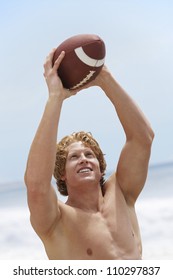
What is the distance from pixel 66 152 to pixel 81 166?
0.16 meters

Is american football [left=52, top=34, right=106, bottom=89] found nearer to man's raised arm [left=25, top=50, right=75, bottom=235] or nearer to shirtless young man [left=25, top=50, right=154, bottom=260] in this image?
shirtless young man [left=25, top=50, right=154, bottom=260]

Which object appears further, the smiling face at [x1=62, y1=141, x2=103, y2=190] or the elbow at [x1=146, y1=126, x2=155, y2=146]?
the elbow at [x1=146, y1=126, x2=155, y2=146]

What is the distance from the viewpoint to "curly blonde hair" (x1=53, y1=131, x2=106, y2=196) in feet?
11.8

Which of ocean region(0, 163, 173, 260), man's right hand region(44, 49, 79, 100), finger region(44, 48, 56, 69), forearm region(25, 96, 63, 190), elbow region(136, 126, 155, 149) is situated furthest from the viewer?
ocean region(0, 163, 173, 260)

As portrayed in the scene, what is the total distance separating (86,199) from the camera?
11.5 ft

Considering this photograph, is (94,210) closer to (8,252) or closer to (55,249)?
(55,249)

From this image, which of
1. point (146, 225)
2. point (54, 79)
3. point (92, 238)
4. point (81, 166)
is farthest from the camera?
point (146, 225)

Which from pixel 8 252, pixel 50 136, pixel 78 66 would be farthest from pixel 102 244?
pixel 8 252

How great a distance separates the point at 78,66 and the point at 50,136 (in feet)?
1.60

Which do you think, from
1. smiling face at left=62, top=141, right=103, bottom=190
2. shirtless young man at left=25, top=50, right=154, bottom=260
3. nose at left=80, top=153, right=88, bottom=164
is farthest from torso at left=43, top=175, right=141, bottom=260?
nose at left=80, top=153, right=88, bottom=164

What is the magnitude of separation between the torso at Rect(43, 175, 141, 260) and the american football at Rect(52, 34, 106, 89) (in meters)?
0.73

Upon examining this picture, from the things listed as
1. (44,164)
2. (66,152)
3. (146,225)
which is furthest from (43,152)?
(146,225)

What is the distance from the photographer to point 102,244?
3.35m

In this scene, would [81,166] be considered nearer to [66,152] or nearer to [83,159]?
[83,159]
